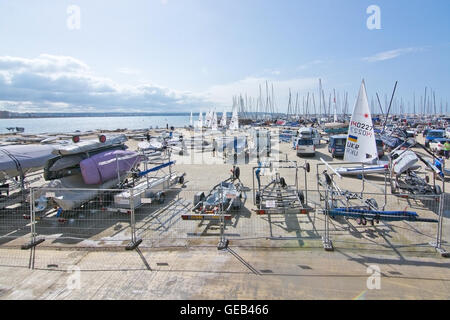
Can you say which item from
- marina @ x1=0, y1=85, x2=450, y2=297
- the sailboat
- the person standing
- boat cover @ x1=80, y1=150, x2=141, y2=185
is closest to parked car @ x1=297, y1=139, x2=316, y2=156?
marina @ x1=0, y1=85, x2=450, y2=297

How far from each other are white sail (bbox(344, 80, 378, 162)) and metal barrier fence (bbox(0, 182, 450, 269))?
1928mm

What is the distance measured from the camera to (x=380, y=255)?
6.18m

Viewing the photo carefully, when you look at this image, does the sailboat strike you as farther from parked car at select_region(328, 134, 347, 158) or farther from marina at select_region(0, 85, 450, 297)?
parked car at select_region(328, 134, 347, 158)

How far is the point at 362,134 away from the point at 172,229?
813 cm

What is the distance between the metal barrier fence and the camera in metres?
6.67

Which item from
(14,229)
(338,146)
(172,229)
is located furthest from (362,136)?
(14,229)

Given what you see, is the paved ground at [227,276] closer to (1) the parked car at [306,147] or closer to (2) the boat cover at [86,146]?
(2) the boat cover at [86,146]

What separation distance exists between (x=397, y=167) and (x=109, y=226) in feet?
38.0

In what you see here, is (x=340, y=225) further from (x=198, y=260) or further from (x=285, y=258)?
(x=198, y=260)

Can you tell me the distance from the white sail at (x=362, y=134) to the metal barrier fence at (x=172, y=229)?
193 cm

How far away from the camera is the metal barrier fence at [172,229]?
21.9ft
